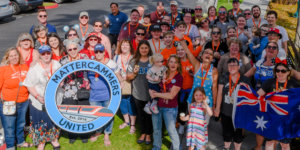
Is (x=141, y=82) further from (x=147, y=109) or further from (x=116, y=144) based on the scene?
(x=116, y=144)

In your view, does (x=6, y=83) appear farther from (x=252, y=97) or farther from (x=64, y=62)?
(x=252, y=97)

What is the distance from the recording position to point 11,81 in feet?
15.7

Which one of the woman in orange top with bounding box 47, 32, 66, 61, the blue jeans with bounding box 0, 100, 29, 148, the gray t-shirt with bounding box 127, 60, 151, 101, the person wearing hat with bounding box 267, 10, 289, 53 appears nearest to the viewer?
the blue jeans with bounding box 0, 100, 29, 148

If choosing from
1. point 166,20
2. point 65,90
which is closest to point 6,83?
point 65,90

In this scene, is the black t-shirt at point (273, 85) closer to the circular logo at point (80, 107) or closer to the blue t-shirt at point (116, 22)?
the circular logo at point (80, 107)

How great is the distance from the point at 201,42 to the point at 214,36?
→ 2.92ft

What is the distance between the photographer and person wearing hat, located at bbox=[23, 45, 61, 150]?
4809 mm

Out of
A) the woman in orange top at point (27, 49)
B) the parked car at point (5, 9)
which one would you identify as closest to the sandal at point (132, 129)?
the woman in orange top at point (27, 49)

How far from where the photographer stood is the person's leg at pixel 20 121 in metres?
4.98

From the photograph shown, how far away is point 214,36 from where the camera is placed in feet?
19.0

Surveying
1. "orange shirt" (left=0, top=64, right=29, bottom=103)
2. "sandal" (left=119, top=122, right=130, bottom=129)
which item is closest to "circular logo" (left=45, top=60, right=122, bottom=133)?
"orange shirt" (left=0, top=64, right=29, bottom=103)

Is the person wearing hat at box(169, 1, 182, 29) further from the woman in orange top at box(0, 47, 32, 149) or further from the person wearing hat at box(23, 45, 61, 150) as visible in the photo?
the woman in orange top at box(0, 47, 32, 149)

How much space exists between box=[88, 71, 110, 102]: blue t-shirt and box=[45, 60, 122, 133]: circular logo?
14cm

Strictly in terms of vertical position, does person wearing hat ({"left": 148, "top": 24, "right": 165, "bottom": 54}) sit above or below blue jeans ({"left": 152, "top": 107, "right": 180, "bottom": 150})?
above
